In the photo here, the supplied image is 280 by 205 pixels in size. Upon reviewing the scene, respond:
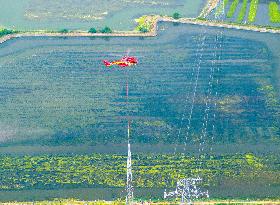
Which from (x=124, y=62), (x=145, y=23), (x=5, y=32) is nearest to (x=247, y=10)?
(x=145, y=23)

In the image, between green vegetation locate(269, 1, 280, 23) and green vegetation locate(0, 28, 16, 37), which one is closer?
green vegetation locate(0, 28, 16, 37)

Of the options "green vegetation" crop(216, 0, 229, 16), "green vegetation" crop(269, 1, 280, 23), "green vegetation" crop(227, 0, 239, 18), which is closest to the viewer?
"green vegetation" crop(269, 1, 280, 23)

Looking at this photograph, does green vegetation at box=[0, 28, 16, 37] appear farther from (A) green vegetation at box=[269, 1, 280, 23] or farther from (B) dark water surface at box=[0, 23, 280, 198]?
(A) green vegetation at box=[269, 1, 280, 23]

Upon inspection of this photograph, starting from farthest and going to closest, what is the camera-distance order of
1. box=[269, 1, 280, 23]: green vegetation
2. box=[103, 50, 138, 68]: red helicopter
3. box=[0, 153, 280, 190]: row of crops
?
1. box=[269, 1, 280, 23]: green vegetation
2. box=[103, 50, 138, 68]: red helicopter
3. box=[0, 153, 280, 190]: row of crops

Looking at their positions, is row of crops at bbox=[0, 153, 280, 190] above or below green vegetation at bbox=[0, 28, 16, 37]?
below

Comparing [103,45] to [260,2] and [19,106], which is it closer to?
[19,106]

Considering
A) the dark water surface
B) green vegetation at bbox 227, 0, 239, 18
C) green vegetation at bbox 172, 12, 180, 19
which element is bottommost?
the dark water surface

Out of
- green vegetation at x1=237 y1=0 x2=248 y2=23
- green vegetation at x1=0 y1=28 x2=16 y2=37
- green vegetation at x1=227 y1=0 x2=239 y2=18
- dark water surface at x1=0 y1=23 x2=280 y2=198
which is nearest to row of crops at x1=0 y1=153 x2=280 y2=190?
dark water surface at x1=0 y1=23 x2=280 y2=198

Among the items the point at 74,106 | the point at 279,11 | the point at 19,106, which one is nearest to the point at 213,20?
the point at 279,11

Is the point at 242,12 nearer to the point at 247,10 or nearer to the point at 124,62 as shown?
the point at 247,10
